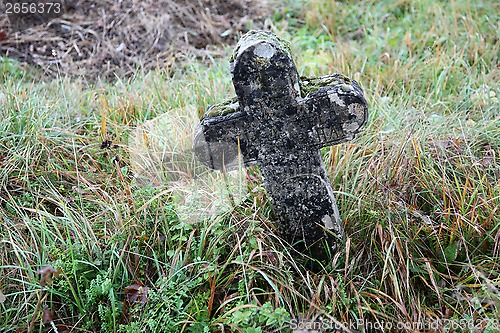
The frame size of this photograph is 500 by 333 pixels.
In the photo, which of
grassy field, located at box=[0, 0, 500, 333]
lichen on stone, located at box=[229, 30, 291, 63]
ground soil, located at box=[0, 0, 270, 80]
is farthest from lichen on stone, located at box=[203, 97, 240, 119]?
ground soil, located at box=[0, 0, 270, 80]

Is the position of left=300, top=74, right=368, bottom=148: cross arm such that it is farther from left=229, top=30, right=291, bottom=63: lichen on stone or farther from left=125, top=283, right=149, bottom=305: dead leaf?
left=125, top=283, right=149, bottom=305: dead leaf

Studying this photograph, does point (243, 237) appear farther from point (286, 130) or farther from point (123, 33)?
point (123, 33)

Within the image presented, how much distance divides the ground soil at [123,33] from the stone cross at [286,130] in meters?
2.62

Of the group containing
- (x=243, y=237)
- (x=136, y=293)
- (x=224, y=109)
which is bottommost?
(x=136, y=293)

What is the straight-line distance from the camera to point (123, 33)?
540cm

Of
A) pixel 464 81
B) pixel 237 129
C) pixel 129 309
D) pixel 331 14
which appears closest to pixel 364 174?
pixel 237 129

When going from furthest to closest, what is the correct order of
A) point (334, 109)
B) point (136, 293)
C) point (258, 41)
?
point (136, 293)
point (334, 109)
point (258, 41)

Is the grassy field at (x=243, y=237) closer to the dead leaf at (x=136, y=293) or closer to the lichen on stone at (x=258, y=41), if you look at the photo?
the dead leaf at (x=136, y=293)

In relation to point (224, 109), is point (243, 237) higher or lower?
lower

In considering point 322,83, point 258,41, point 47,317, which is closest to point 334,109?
point 322,83

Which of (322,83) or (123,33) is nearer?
(322,83)

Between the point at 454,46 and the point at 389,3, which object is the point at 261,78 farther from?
the point at 389,3

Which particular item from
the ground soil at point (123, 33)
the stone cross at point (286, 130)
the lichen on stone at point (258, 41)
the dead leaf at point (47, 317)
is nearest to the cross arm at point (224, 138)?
the stone cross at point (286, 130)

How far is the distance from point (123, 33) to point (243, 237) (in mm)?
3826
